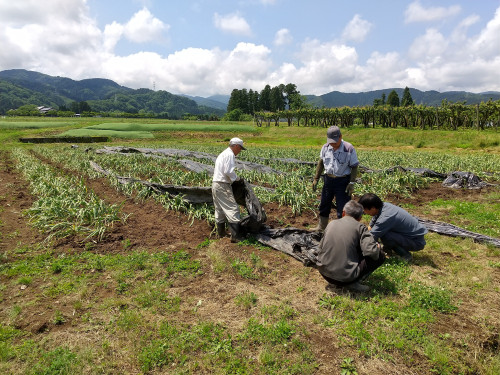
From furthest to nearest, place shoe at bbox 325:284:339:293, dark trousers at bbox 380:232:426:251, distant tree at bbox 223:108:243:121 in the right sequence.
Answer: distant tree at bbox 223:108:243:121
dark trousers at bbox 380:232:426:251
shoe at bbox 325:284:339:293

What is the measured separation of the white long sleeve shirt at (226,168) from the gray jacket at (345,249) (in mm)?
2066

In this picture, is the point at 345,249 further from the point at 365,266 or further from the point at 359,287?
the point at 359,287

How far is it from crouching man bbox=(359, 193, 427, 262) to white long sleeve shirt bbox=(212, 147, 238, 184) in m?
2.14

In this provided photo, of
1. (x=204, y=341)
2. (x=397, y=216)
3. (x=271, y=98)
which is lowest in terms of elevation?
(x=204, y=341)

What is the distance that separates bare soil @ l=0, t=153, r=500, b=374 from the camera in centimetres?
301

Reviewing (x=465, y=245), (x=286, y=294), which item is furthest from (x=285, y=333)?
(x=465, y=245)

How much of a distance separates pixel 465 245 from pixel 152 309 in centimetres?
523

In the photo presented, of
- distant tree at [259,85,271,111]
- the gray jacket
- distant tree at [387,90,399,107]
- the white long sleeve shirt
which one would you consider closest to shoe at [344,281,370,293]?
the gray jacket

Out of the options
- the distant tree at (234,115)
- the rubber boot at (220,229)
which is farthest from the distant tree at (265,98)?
the rubber boot at (220,229)

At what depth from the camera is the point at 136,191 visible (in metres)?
8.49

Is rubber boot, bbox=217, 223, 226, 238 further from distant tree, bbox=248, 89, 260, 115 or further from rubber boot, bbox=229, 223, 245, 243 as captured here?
distant tree, bbox=248, 89, 260, 115

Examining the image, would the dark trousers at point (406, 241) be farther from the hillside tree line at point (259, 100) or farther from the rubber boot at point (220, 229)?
the hillside tree line at point (259, 100)

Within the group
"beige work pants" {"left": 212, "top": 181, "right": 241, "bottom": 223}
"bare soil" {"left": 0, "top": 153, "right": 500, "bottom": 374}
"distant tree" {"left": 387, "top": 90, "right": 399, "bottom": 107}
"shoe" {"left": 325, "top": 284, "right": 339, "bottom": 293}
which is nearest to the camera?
"bare soil" {"left": 0, "top": 153, "right": 500, "bottom": 374}

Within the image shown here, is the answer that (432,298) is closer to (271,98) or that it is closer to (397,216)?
(397,216)
